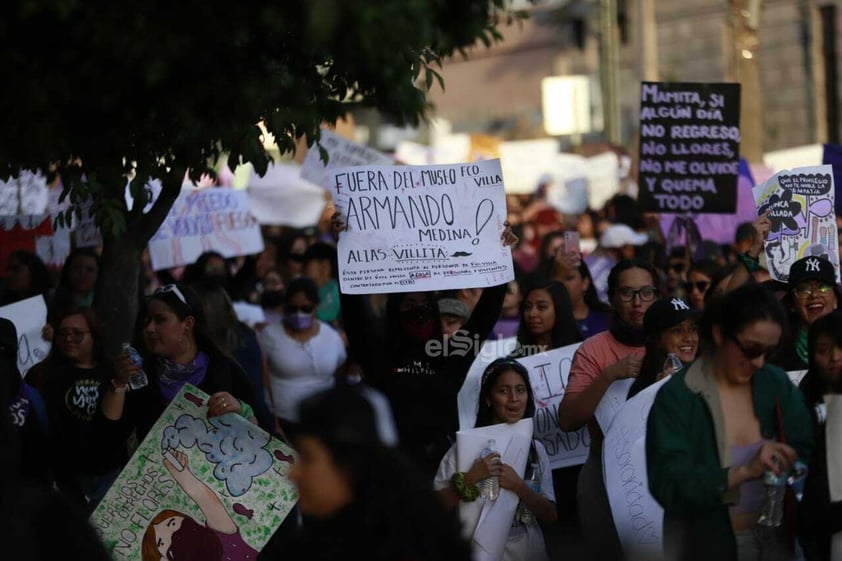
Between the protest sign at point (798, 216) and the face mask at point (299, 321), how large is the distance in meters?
2.76

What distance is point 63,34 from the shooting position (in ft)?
14.0

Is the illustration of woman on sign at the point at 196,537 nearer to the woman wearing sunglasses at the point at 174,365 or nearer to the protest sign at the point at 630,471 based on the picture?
the woman wearing sunglasses at the point at 174,365

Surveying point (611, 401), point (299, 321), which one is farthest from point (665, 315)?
point (299, 321)

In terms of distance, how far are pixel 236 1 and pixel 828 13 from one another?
81.4ft

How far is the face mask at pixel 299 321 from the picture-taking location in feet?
31.8

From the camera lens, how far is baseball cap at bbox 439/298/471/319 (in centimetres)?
782

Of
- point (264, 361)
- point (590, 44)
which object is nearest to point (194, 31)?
point (264, 361)

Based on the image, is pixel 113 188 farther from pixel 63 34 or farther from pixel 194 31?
pixel 194 31

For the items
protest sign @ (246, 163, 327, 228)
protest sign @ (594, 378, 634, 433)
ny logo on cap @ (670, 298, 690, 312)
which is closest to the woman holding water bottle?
protest sign @ (594, 378, 634, 433)

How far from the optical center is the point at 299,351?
31.7 feet

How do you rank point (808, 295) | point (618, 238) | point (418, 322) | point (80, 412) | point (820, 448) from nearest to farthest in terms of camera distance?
point (820, 448) < point (80, 412) < point (418, 322) < point (808, 295) < point (618, 238)

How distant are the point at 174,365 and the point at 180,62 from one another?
9.78 feet

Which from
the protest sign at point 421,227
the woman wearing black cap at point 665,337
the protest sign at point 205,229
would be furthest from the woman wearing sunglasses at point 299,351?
→ the woman wearing black cap at point 665,337

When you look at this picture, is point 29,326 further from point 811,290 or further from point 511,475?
point 811,290
